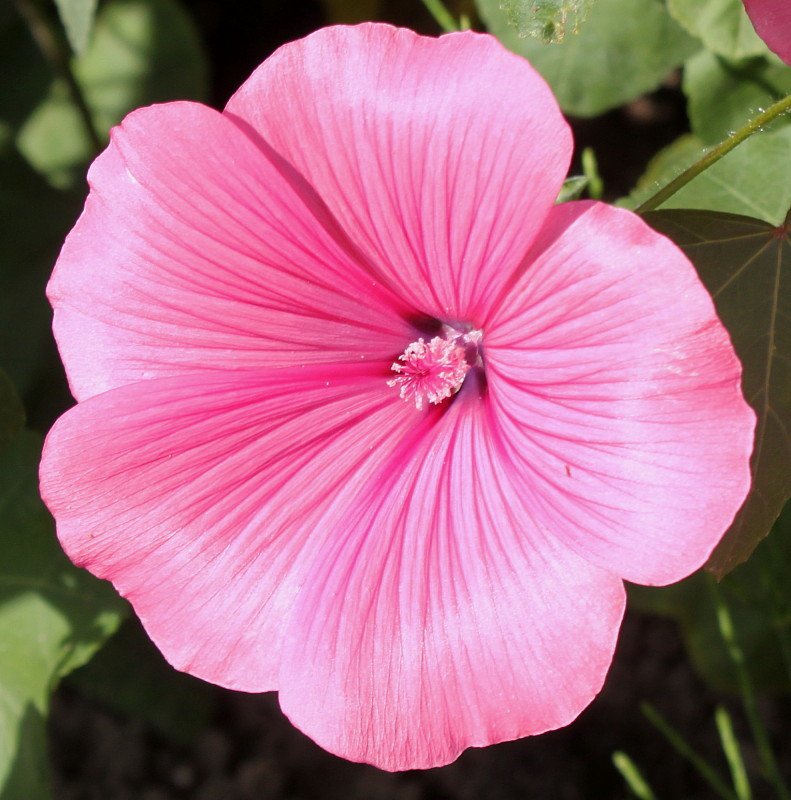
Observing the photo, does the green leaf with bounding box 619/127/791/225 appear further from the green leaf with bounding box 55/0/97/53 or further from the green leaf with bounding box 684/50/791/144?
the green leaf with bounding box 55/0/97/53

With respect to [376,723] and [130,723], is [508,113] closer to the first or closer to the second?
[376,723]

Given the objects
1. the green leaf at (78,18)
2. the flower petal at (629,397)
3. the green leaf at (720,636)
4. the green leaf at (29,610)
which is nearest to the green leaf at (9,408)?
the green leaf at (29,610)

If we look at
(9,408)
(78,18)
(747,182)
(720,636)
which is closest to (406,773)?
(720,636)

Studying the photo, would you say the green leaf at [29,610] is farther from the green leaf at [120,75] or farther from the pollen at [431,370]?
the green leaf at [120,75]

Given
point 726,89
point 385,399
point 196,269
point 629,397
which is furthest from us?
point 726,89

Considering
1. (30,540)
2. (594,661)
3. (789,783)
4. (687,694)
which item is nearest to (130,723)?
(30,540)

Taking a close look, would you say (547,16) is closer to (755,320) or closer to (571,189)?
(571,189)
